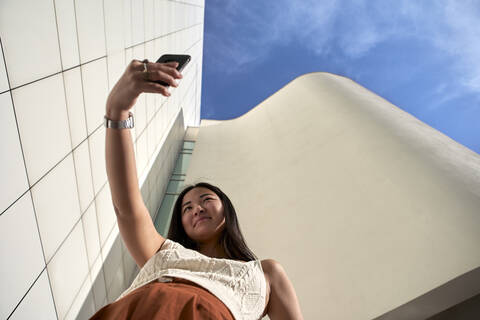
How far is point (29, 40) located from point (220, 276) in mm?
1528

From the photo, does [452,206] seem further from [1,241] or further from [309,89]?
[309,89]

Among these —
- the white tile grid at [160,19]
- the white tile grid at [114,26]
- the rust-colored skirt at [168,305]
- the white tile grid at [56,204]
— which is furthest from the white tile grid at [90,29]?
the white tile grid at [160,19]

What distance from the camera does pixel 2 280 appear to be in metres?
1.29

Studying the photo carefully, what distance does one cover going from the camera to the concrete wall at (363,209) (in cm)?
199

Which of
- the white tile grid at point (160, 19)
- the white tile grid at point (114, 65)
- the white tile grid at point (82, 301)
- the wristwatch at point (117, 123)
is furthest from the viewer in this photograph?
the white tile grid at point (160, 19)

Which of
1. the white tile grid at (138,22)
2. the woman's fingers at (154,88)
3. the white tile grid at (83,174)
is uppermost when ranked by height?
the white tile grid at (138,22)

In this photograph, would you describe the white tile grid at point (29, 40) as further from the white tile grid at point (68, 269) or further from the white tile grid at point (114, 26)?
the white tile grid at point (68, 269)

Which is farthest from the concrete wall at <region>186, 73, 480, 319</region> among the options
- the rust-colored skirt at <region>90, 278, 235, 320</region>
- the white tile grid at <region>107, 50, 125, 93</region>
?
the white tile grid at <region>107, 50, 125, 93</region>

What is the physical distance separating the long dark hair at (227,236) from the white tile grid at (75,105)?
3.03 feet

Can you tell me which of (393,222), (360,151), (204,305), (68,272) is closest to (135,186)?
(204,305)

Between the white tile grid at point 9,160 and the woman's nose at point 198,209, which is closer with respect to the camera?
the white tile grid at point 9,160

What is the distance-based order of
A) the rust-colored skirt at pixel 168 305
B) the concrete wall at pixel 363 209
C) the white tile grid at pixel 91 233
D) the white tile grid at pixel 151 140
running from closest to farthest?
the rust-colored skirt at pixel 168 305 < the concrete wall at pixel 363 209 < the white tile grid at pixel 91 233 < the white tile grid at pixel 151 140

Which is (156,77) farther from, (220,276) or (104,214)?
(104,214)

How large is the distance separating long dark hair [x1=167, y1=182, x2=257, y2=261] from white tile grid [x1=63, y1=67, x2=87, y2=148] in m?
0.92
